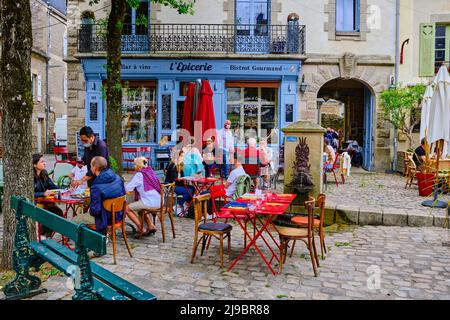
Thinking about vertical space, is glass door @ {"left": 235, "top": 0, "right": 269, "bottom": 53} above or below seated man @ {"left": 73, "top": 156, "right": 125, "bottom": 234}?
above

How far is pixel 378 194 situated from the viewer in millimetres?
10492

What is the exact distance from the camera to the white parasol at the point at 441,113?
A: 884 cm

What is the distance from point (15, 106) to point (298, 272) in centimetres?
350

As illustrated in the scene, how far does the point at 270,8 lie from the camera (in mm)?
15797

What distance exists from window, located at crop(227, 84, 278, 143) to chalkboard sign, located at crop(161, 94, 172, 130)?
204 centimetres

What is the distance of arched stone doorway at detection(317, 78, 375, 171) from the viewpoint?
1631 centimetres

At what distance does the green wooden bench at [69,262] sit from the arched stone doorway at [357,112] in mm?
13730

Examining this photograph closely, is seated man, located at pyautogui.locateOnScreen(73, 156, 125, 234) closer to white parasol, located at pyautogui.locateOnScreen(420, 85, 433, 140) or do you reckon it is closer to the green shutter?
white parasol, located at pyautogui.locateOnScreen(420, 85, 433, 140)

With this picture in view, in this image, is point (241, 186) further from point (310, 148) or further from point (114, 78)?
point (114, 78)

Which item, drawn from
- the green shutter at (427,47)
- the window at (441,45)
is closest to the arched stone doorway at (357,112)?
the green shutter at (427,47)

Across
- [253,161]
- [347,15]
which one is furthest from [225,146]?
[347,15]

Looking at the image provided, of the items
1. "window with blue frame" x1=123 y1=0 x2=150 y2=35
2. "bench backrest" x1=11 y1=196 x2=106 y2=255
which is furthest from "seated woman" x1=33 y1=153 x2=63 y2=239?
"window with blue frame" x1=123 y1=0 x2=150 y2=35

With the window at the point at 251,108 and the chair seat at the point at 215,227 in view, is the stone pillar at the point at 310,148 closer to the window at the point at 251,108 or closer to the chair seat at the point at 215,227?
the chair seat at the point at 215,227
